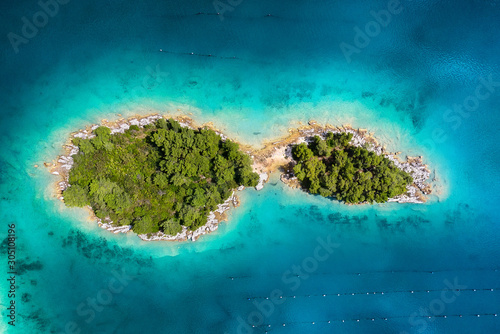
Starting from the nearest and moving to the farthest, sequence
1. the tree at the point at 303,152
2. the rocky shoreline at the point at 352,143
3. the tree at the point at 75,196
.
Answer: the tree at the point at 75,196
the tree at the point at 303,152
the rocky shoreline at the point at 352,143

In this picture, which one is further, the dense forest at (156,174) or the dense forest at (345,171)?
the dense forest at (345,171)

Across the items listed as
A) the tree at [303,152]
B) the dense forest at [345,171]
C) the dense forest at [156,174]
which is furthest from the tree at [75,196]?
the tree at [303,152]

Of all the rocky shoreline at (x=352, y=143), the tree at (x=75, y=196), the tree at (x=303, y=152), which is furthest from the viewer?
the rocky shoreline at (x=352, y=143)

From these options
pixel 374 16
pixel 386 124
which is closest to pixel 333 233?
pixel 386 124

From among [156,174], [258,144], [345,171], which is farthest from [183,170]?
[345,171]

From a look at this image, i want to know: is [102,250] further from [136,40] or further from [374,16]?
[374,16]

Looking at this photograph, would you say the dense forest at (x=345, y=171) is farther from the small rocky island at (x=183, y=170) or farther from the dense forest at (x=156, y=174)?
the dense forest at (x=156, y=174)

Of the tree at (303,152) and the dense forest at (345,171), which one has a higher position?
the tree at (303,152)
